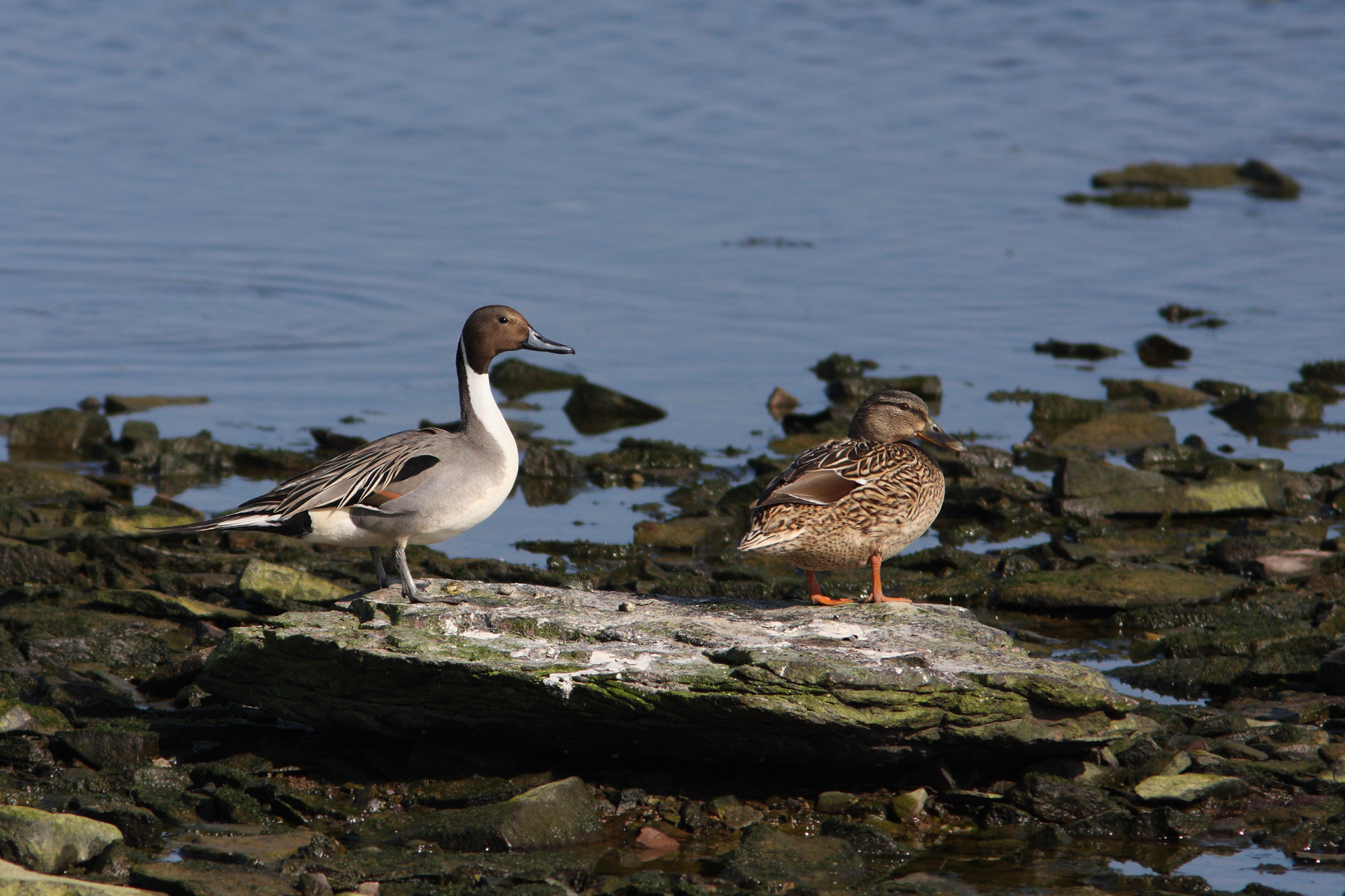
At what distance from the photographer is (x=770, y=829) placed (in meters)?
5.69

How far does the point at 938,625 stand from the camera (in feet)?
21.5

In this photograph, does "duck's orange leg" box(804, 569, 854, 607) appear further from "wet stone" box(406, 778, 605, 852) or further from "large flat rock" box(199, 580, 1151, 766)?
"wet stone" box(406, 778, 605, 852)

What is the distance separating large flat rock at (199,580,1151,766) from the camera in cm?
579

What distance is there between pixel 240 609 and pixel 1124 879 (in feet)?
14.8

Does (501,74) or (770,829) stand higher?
(501,74)

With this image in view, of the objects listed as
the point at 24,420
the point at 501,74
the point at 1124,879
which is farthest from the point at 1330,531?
the point at 501,74

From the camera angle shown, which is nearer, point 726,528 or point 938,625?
point 938,625

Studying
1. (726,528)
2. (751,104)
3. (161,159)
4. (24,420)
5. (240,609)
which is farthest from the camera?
(751,104)

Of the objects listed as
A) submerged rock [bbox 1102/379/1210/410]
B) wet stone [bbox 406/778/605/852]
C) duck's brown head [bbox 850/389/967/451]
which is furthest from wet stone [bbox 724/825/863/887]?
submerged rock [bbox 1102/379/1210/410]

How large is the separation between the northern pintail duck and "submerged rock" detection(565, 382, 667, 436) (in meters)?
5.24

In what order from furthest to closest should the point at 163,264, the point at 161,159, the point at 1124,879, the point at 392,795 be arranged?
the point at 161,159, the point at 163,264, the point at 392,795, the point at 1124,879

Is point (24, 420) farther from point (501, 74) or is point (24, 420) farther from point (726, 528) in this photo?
point (501, 74)

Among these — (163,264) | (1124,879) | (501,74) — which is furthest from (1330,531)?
(501,74)

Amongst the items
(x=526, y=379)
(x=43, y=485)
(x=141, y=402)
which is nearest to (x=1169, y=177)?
(x=526, y=379)
